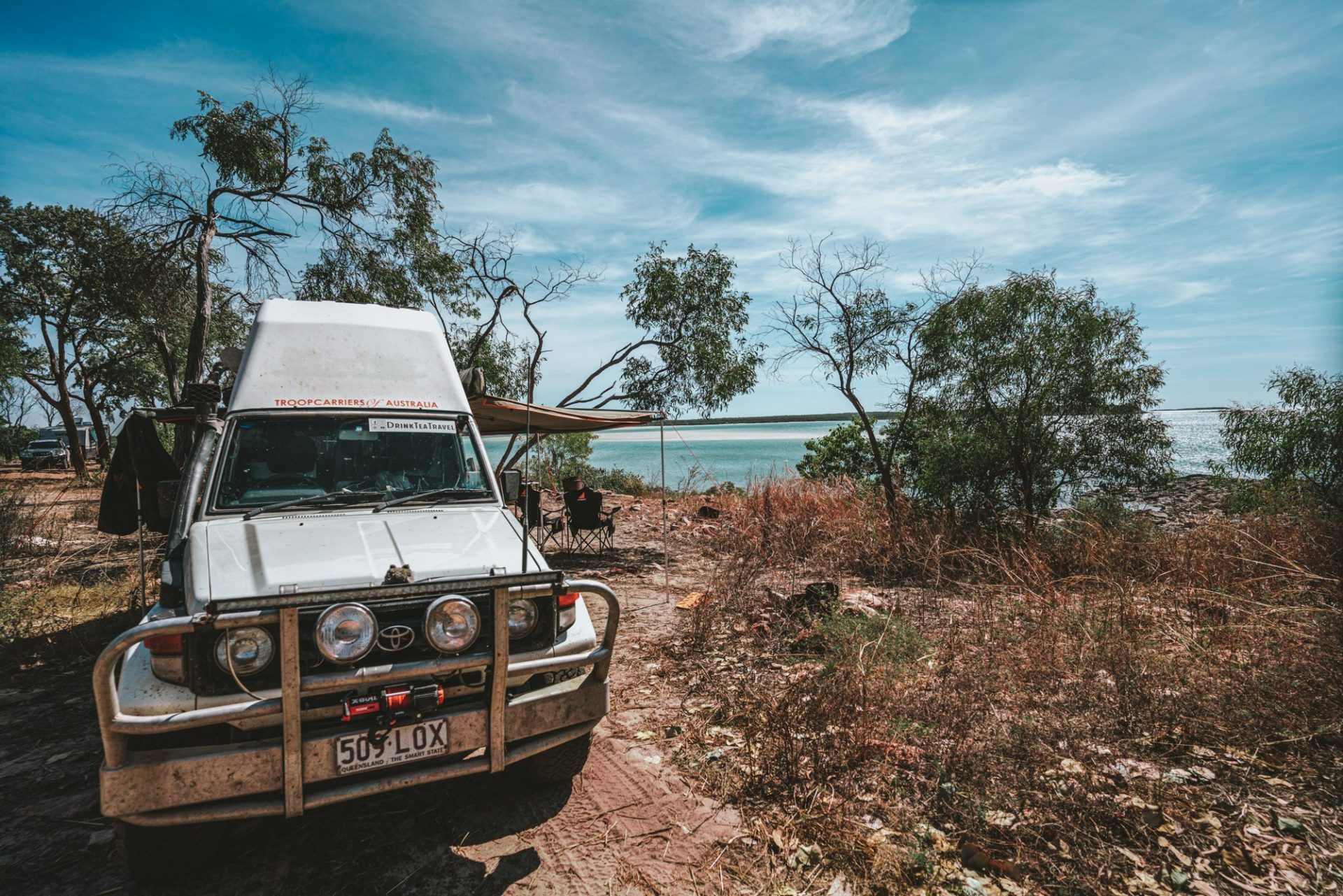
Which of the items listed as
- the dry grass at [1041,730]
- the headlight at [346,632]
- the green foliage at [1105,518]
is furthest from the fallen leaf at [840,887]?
the green foliage at [1105,518]

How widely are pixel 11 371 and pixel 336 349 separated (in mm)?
28457

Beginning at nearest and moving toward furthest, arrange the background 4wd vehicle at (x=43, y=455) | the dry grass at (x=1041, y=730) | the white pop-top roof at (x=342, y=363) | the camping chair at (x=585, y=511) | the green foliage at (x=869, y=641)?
1. the dry grass at (x=1041, y=730)
2. the white pop-top roof at (x=342, y=363)
3. the green foliage at (x=869, y=641)
4. the camping chair at (x=585, y=511)
5. the background 4wd vehicle at (x=43, y=455)

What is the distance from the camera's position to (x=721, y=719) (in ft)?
14.8

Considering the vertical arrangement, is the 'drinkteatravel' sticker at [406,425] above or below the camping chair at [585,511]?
above

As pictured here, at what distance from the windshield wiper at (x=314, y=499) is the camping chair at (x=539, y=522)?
38.7 inches

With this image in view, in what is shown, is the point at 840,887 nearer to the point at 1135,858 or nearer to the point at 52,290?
the point at 1135,858

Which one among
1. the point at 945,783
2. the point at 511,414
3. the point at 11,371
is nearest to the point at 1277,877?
the point at 945,783

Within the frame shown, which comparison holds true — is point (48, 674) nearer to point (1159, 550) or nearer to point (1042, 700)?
point (1042, 700)

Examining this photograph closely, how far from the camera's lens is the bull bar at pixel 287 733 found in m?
2.39

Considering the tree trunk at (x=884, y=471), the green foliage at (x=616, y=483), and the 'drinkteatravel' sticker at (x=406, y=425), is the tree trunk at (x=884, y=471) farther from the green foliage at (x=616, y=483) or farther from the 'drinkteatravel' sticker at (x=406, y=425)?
the green foliage at (x=616, y=483)

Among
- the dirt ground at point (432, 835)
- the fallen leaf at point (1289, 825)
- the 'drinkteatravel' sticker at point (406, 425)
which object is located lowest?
the dirt ground at point (432, 835)

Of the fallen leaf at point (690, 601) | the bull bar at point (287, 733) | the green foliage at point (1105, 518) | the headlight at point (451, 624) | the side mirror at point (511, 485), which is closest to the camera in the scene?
the bull bar at point (287, 733)

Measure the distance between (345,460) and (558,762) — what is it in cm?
250

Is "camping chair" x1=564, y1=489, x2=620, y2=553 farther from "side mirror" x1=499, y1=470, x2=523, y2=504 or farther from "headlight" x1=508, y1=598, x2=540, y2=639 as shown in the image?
"headlight" x1=508, y1=598, x2=540, y2=639
